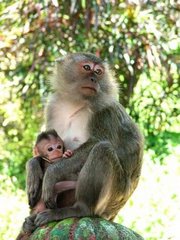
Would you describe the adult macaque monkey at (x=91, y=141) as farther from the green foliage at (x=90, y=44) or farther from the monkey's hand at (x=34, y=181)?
the green foliage at (x=90, y=44)

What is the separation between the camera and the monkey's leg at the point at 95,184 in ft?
14.6

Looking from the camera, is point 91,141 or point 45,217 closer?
point 45,217

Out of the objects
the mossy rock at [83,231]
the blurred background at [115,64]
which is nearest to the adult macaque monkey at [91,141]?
the mossy rock at [83,231]

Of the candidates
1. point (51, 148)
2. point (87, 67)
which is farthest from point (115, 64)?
point (51, 148)

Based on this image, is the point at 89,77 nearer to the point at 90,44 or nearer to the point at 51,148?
the point at 51,148

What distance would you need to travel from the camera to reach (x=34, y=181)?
4.76 m

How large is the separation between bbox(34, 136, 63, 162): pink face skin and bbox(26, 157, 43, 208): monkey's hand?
0.09 m

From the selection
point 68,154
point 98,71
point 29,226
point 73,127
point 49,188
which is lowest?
point 29,226

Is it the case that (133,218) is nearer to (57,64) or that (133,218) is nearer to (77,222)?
(57,64)

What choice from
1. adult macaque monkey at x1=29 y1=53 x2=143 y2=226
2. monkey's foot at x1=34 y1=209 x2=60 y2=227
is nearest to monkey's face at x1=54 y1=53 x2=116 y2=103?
adult macaque monkey at x1=29 y1=53 x2=143 y2=226

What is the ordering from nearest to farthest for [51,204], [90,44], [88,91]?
[51,204] < [88,91] < [90,44]

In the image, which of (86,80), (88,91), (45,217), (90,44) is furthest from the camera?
(90,44)

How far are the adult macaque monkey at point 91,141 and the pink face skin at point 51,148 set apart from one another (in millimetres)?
69

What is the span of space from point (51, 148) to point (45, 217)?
1.74 ft
